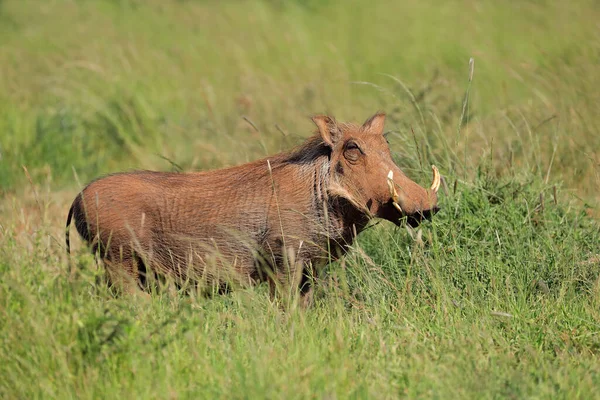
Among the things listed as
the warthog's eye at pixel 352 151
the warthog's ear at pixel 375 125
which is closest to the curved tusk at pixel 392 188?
the warthog's eye at pixel 352 151

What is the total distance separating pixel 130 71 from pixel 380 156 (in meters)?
5.16

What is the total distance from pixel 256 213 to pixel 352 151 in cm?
56

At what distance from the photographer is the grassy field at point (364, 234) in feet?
10.5

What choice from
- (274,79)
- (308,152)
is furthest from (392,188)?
(274,79)

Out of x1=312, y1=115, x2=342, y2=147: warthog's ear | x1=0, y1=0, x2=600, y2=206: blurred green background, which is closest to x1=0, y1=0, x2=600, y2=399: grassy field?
x1=0, y1=0, x2=600, y2=206: blurred green background

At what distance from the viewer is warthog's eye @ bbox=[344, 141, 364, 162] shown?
14.0ft

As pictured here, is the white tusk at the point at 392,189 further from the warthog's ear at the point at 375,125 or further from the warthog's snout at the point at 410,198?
the warthog's ear at the point at 375,125

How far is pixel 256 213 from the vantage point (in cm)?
434

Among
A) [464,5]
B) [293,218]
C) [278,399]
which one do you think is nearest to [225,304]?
[293,218]

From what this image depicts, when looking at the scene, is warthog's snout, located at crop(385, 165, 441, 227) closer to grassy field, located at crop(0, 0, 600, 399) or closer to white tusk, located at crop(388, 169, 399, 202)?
white tusk, located at crop(388, 169, 399, 202)

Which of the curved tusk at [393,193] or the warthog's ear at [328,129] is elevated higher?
the warthog's ear at [328,129]

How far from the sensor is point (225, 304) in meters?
4.22

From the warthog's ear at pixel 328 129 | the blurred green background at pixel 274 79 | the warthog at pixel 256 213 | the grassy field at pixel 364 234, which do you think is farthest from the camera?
the blurred green background at pixel 274 79

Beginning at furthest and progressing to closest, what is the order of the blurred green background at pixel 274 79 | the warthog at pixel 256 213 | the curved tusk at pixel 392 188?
the blurred green background at pixel 274 79 → the warthog at pixel 256 213 → the curved tusk at pixel 392 188
